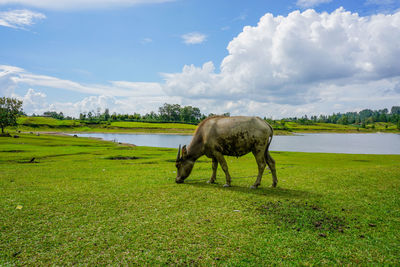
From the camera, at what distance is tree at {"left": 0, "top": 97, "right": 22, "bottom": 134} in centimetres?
5000

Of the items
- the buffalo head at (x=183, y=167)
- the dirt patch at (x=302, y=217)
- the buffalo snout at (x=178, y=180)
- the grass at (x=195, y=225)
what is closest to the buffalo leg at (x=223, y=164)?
the grass at (x=195, y=225)

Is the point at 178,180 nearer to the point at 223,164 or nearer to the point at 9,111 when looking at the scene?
the point at 223,164

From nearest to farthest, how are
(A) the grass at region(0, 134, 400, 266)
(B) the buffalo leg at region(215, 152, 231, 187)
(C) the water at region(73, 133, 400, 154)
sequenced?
(A) the grass at region(0, 134, 400, 266) → (B) the buffalo leg at region(215, 152, 231, 187) → (C) the water at region(73, 133, 400, 154)

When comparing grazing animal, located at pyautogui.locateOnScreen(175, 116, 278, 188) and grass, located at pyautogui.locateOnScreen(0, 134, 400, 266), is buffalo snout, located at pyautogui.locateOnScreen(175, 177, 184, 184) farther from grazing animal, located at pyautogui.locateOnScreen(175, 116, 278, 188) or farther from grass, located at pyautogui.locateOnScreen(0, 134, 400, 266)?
grass, located at pyautogui.locateOnScreen(0, 134, 400, 266)

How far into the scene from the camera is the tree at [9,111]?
50.0 meters

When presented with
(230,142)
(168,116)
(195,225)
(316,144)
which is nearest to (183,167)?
(230,142)

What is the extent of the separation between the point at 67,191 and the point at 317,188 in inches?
351

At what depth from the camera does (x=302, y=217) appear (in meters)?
5.68

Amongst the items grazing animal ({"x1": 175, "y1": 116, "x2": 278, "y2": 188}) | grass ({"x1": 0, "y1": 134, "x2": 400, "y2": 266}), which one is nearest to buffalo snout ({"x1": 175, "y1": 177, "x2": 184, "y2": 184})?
grazing animal ({"x1": 175, "y1": 116, "x2": 278, "y2": 188})

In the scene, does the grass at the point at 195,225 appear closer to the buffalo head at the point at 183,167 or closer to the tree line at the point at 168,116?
the buffalo head at the point at 183,167

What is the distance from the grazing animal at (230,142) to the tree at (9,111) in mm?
57664

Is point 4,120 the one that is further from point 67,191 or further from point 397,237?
point 397,237

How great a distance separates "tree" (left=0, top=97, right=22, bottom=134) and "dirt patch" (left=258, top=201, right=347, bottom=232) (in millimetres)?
61798


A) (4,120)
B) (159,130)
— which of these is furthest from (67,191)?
(159,130)
